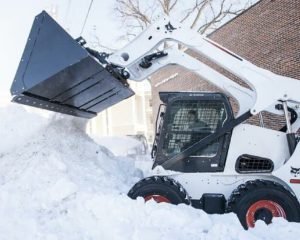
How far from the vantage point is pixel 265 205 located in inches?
188

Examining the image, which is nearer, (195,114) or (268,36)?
(195,114)

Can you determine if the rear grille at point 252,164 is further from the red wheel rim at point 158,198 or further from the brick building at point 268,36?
the brick building at point 268,36

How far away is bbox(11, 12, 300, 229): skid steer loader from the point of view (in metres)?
4.74

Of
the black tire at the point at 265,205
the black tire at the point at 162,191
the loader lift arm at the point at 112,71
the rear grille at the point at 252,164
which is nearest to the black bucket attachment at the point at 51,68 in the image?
the loader lift arm at the point at 112,71

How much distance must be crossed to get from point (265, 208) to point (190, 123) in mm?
1432

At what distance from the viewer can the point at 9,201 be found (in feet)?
15.2

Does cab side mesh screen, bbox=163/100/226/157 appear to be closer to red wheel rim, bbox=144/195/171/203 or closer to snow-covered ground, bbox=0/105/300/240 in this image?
red wheel rim, bbox=144/195/171/203

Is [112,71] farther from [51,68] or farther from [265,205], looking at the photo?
[265,205]

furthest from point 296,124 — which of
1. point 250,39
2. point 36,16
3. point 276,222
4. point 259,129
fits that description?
point 250,39

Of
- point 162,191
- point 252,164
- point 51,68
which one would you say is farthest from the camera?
point 252,164

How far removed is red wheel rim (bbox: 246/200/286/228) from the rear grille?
49 centimetres

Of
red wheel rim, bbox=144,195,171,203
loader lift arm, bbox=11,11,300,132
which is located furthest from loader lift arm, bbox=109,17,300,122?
red wheel rim, bbox=144,195,171,203

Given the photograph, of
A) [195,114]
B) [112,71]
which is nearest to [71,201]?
[112,71]

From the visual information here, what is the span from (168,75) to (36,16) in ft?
53.0
